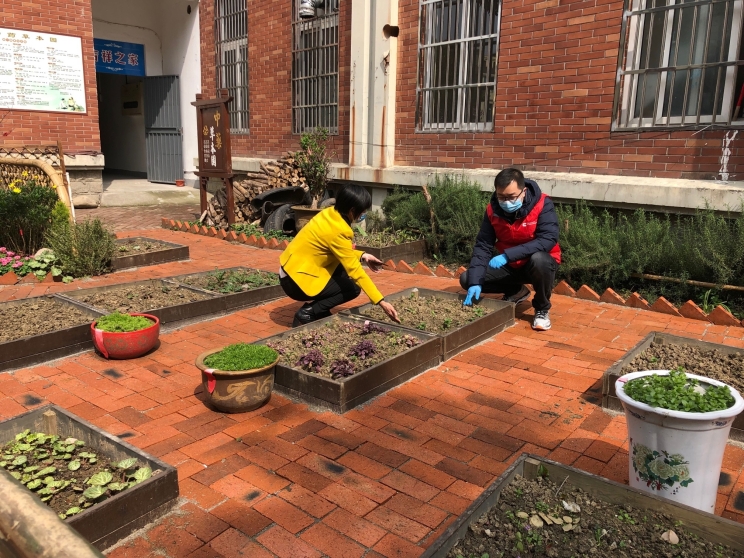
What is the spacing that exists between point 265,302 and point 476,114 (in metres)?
4.37

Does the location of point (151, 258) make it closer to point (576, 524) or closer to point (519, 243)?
point (519, 243)

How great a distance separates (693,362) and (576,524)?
2263 millimetres

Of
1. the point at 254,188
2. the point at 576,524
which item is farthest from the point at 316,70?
the point at 576,524

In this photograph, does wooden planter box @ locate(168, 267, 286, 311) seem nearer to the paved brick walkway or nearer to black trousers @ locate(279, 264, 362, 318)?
the paved brick walkway

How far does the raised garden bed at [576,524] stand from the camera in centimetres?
209

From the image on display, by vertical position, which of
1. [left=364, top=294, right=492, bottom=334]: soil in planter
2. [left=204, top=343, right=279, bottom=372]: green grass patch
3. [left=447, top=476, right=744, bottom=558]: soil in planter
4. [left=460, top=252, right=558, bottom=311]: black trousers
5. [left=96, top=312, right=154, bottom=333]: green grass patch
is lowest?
[left=447, top=476, right=744, bottom=558]: soil in planter

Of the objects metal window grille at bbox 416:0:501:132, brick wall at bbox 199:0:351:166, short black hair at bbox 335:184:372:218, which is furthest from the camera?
brick wall at bbox 199:0:351:166

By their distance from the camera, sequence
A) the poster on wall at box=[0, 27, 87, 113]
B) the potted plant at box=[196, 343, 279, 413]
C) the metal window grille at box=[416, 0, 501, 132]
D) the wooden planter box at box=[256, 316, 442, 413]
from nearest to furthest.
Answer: the potted plant at box=[196, 343, 279, 413]
the wooden planter box at box=[256, 316, 442, 413]
the metal window grille at box=[416, 0, 501, 132]
the poster on wall at box=[0, 27, 87, 113]

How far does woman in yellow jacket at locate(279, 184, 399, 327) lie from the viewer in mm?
4527

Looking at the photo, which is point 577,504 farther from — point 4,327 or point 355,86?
point 355,86

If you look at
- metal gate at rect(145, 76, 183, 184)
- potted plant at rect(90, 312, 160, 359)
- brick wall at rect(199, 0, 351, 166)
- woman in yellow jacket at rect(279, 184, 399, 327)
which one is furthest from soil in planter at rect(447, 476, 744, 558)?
metal gate at rect(145, 76, 183, 184)

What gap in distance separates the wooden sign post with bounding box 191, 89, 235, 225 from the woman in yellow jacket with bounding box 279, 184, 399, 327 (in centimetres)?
556

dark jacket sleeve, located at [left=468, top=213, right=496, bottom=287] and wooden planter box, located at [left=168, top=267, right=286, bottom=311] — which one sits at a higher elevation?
dark jacket sleeve, located at [left=468, top=213, right=496, bottom=287]

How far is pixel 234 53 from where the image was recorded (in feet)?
43.6
